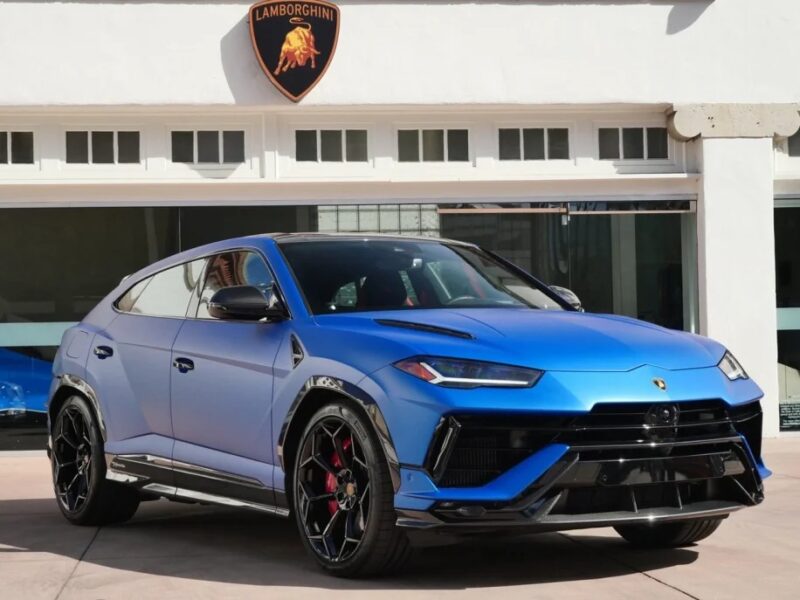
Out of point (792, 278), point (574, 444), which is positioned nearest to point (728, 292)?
point (792, 278)

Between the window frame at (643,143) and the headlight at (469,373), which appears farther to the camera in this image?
the window frame at (643,143)

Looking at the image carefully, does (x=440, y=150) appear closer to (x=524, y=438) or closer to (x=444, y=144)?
(x=444, y=144)

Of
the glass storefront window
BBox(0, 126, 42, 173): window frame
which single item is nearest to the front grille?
BBox(0, 126, 42, 173): window frame

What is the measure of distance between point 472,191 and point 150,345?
6890 millimetres

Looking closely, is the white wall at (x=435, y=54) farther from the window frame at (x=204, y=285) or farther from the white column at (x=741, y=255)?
the window frame at (x=204, y=285)

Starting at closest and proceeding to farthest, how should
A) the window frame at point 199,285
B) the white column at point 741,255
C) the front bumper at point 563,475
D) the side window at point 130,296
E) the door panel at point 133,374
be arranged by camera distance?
1. the front bumper at point 563,475
2. the window frame at point 199,285
3. the door panel at point 133,374
4. the side window at point 130,296
5. the white column at point 741,255

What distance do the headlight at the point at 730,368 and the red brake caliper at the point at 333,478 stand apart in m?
1.62

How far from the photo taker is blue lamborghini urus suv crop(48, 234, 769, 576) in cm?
555

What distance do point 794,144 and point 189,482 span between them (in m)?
9.19

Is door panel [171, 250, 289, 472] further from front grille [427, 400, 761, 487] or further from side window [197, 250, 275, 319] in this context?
front grille [427, 400, 761, 487]

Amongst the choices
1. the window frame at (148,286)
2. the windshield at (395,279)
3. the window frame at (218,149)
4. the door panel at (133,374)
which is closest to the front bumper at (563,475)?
the windshield at (395,279)

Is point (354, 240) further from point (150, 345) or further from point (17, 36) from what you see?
point (17, 36)

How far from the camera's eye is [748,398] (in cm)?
612

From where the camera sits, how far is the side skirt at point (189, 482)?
6621mm
